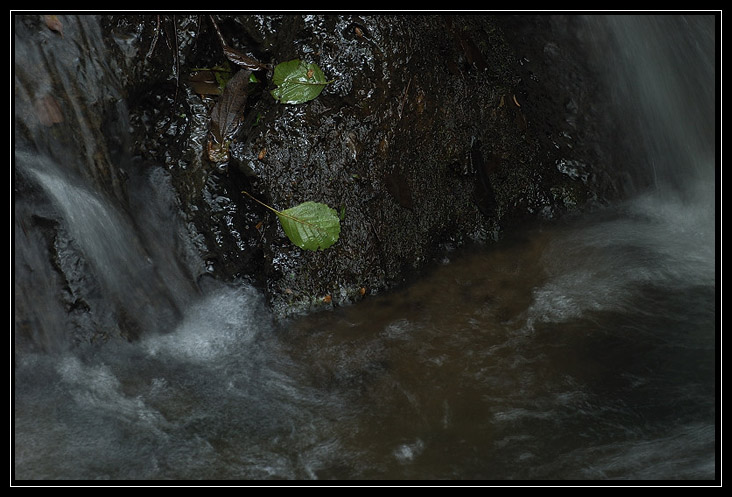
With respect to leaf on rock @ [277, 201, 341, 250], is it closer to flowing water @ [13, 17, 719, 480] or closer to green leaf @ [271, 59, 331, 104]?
flowing water @ [13, 17, 719, 480]

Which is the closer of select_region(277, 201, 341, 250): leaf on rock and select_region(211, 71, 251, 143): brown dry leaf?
select_region(277, 201, 341, 250): leaf on rock

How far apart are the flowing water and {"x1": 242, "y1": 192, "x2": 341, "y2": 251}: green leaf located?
12.8 inches

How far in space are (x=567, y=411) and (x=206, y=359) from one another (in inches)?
55.6

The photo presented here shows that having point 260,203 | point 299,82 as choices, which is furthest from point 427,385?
point 299,82

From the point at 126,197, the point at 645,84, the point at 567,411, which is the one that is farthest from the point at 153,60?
the point at 645,84

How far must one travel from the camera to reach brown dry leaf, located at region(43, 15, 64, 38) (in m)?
2.93

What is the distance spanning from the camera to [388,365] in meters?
2.75

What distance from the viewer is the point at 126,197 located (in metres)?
3.14

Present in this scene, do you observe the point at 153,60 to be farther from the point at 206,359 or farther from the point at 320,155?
the point at 206,359

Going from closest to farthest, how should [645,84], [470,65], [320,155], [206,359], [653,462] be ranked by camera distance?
[653,462] → [206,359] → [320,155] → [470,65] → [645,84]

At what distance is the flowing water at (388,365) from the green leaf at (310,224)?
32 cm

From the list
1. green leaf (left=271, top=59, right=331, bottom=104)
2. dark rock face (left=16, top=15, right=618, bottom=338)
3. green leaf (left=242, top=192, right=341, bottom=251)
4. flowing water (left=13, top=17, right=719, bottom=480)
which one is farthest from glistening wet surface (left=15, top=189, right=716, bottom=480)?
green leaf (left=271, top=59, right=331, bottom=104)

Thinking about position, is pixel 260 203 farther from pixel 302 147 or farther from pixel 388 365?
pixel 388 365
